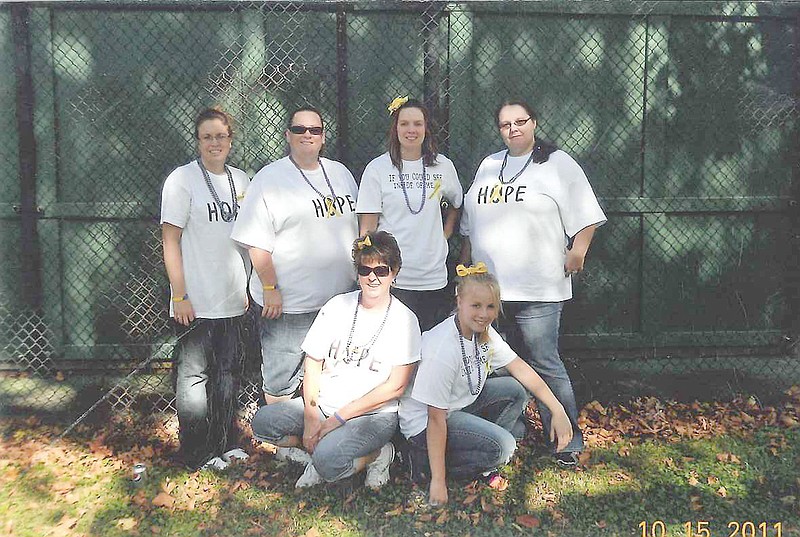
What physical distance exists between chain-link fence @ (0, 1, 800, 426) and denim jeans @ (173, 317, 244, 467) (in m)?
0.47

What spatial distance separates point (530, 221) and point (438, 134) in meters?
0.87

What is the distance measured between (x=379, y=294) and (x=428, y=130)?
0.85 m

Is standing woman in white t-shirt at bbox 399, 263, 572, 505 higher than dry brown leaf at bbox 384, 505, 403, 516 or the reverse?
higher

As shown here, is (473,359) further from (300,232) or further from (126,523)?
(126,523)

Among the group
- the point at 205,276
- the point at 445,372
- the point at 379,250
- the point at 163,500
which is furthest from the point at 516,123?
the point at 163,500

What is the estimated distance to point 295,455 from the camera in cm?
351

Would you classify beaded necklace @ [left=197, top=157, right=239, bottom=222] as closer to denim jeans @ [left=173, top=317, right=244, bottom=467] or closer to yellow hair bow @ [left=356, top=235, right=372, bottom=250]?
denim jeans @ [left=173, top=317, right=244, bottom=467]

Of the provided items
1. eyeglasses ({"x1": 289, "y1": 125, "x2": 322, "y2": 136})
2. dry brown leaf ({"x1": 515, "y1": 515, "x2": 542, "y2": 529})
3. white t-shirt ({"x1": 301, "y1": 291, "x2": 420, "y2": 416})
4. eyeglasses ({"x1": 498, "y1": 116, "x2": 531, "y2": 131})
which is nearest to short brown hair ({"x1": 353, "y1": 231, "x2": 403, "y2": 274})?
white t-shirt ({"x1": 301, "y1": 291, "x2": 420, "y2": 416})

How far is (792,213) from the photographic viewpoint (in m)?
4.41

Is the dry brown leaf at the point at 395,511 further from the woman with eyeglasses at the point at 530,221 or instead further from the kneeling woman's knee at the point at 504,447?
the woman with eyeglasses at the point at 530,221

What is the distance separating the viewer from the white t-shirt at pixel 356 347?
323 cm

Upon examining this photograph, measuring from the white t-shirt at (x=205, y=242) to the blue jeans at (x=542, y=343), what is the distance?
1278 millimetres
